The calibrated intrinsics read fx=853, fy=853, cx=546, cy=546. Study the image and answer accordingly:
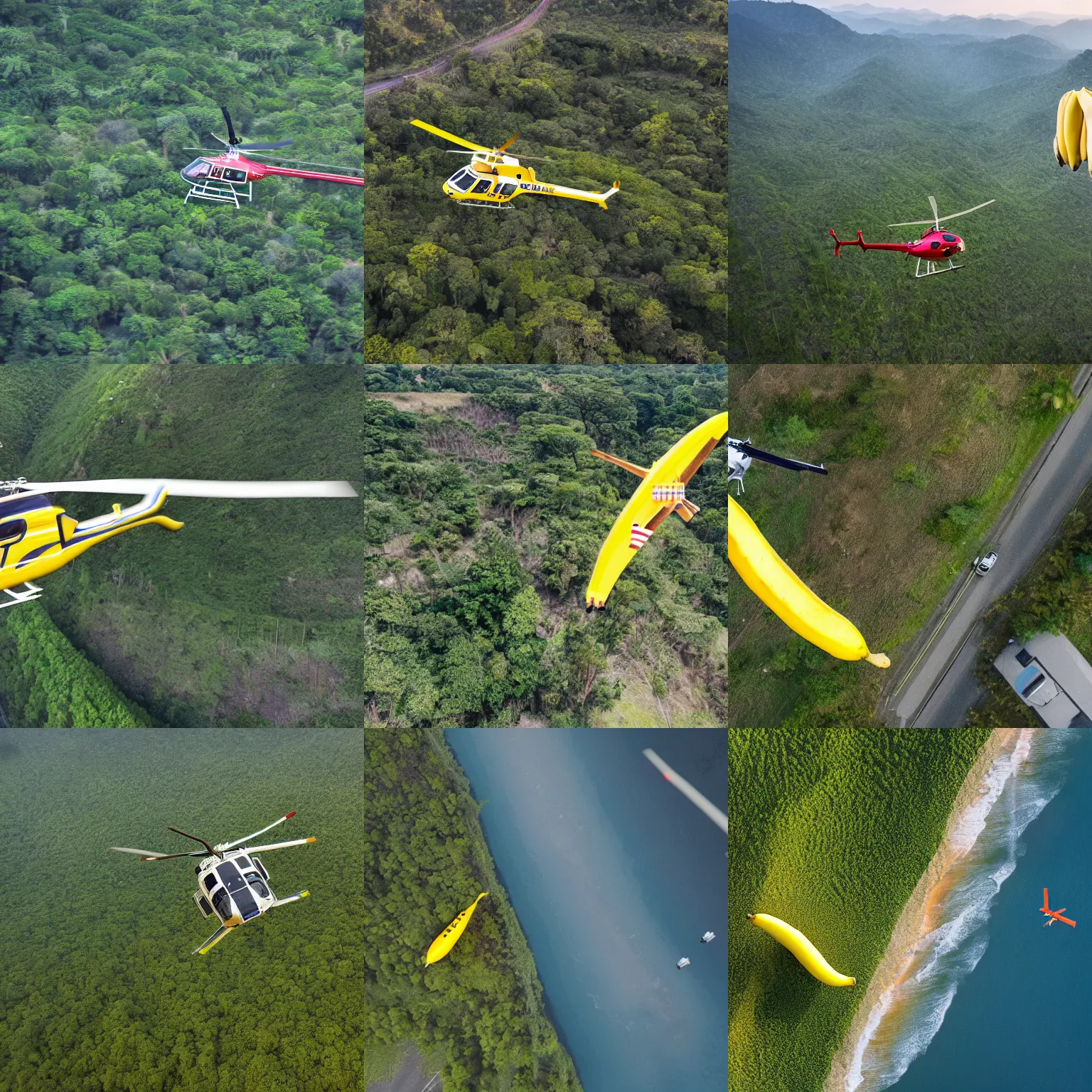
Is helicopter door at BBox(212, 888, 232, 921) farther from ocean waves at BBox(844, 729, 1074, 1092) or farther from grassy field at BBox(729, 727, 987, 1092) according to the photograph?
ocean waves at BBox(844, 729, 1074, 1092)

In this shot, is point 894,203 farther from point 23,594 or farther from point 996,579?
point 23,594

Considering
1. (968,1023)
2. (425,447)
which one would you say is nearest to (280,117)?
(425,447)

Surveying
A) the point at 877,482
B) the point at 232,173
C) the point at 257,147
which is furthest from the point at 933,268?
the point at 232,173

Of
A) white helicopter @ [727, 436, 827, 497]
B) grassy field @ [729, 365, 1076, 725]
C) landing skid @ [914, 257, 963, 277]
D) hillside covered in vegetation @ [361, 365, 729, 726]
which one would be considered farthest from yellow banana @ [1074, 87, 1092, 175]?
hillside covered in vegetation @ [361, 365, 729, 726]

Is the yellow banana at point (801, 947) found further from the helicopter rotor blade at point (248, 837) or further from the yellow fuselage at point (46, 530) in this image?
the yellow fuselage at point (46, 530)

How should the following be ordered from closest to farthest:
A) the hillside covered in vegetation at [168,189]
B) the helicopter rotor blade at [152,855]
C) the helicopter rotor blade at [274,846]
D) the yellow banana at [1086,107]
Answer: the helicopter rotor blade at [152,855] → the helicopter rotor blade at [274,846] → the yellow banana at [1086,107] → the hillside covered in vegetation at [168,189]

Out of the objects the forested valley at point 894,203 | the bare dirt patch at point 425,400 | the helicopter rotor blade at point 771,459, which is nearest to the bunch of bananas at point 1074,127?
the forested valley at point 894,203
